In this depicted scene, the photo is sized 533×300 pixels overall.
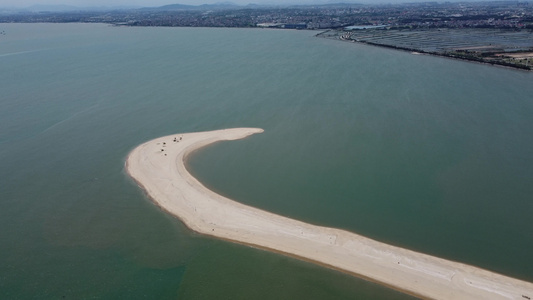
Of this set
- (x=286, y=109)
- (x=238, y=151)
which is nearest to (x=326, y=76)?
(x=286, y=109)

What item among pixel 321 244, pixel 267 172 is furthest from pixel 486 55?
pixel 321 244

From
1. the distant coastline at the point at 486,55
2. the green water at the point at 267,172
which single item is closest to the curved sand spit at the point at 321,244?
the green water at the point at 267,172

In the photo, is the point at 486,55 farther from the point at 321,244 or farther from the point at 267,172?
the point at 321,244

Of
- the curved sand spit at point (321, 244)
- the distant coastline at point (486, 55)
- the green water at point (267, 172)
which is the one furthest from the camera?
the distant coastline at point (486, 55)

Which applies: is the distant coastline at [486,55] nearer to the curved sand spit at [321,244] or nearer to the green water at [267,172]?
the green water at [267,172]

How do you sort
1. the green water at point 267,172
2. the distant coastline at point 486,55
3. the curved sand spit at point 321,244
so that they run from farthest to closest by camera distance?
the distant coastline at point 486,55, the green water at point 267,172, the curved sand spit at point 321,244

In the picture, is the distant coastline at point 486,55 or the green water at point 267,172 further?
the distant coastline at point 486,55

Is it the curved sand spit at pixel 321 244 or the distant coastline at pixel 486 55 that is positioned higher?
the distant coastline at pixel 486 55
